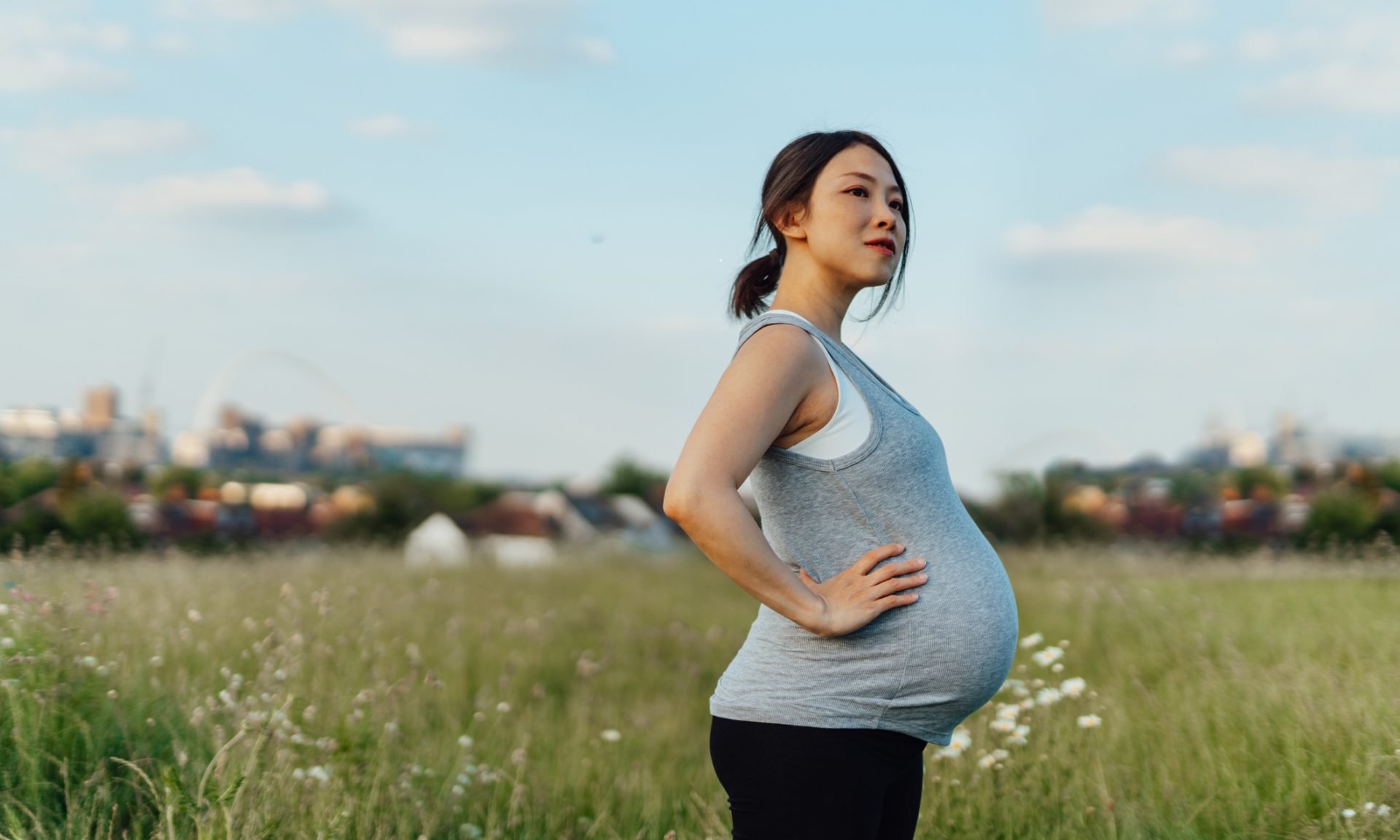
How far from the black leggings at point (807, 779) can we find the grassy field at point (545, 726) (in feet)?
0.13

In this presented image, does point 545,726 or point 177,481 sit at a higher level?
point 545,726

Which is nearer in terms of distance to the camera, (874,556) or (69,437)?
(874,556)

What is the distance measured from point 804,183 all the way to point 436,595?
7.91 m

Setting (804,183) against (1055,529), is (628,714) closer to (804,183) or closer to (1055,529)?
(804,183)

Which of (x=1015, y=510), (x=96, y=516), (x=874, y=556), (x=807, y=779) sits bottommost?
(x=1015, y=510)

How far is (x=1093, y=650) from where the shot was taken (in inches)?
284

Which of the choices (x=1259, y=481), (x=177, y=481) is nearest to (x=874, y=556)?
(x=1259, y=481)

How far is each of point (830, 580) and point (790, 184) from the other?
76 centimetres

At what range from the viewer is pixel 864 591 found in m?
1.90

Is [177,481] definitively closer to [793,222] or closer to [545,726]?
[545,726]

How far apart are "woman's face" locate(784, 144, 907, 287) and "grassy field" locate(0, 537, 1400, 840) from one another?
97cm

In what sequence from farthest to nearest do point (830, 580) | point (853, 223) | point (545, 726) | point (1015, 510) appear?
point (1015, 510)
point (545, 726)
point (853, 223)
point (830, 580)

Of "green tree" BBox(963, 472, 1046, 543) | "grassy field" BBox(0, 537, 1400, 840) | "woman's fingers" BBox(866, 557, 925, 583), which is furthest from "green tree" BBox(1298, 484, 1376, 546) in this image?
"woman's fingers" BBox(866, 557, 925, 583)

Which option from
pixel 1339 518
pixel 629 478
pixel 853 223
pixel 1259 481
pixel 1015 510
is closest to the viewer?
pixel 853 223
